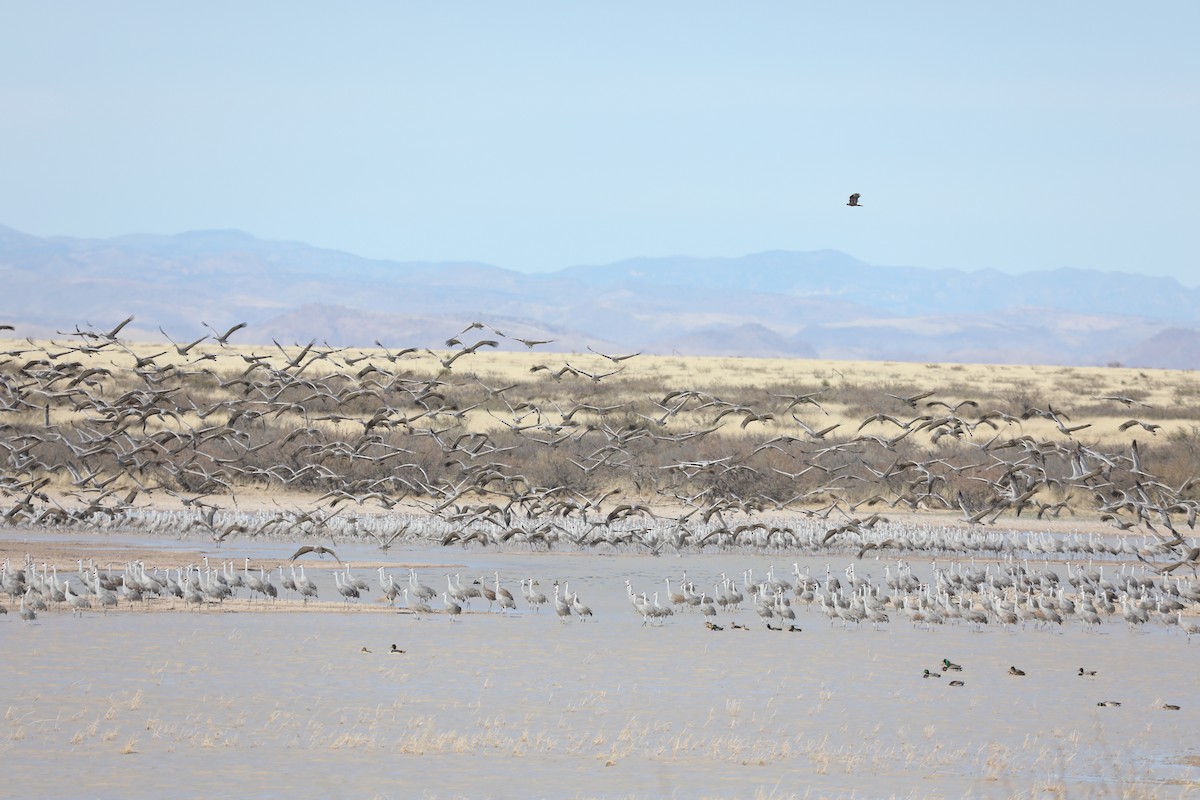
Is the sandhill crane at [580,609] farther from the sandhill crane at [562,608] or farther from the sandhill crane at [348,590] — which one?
the sandhill crane at [348,590]

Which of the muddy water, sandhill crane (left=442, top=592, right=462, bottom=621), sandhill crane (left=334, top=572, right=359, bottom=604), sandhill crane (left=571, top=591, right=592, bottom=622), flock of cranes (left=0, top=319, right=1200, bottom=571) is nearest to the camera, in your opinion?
the muddy water

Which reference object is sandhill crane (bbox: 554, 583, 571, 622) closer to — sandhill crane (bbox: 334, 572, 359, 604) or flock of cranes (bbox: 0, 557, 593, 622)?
flock of cranes (bbox: 0, 557, 593, 622)

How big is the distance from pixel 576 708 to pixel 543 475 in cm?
2169

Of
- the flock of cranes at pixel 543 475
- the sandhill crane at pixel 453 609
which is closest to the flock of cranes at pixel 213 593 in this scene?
the sandhill crane at pixel 453 609

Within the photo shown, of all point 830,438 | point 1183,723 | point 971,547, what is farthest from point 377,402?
point 1183,723

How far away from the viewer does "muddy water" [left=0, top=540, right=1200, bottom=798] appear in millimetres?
12797

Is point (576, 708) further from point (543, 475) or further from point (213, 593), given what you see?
point (543, 475)

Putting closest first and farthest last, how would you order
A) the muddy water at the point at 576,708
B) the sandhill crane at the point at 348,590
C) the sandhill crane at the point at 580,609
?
the muddy water at the point at 576,708 < the sandhill crane at the point at 580,609 < the sandhill crane at the point at 348,590

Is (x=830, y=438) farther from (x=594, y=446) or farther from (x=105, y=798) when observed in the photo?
(x=105, y=798)

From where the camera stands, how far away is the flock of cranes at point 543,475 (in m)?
26.0

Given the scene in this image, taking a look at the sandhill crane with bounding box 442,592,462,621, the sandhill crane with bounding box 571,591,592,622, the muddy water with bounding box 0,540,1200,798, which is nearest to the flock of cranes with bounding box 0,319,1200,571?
the sandhill crane with bounding box 571,591,592,622

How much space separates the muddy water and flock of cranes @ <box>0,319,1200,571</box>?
360 cm

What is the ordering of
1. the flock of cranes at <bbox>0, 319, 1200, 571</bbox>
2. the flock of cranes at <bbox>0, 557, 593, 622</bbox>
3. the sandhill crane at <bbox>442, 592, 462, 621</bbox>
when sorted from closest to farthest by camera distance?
the flock of cranes at <bbox>0, 557, 593, 622</bbox> → the sandhill crane at <bbox>442, 592, 462, 621</bbox> → the flock of cranes at <bbox>0, 319, 1200, 571</bbox>

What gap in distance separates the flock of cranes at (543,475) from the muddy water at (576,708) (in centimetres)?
360
